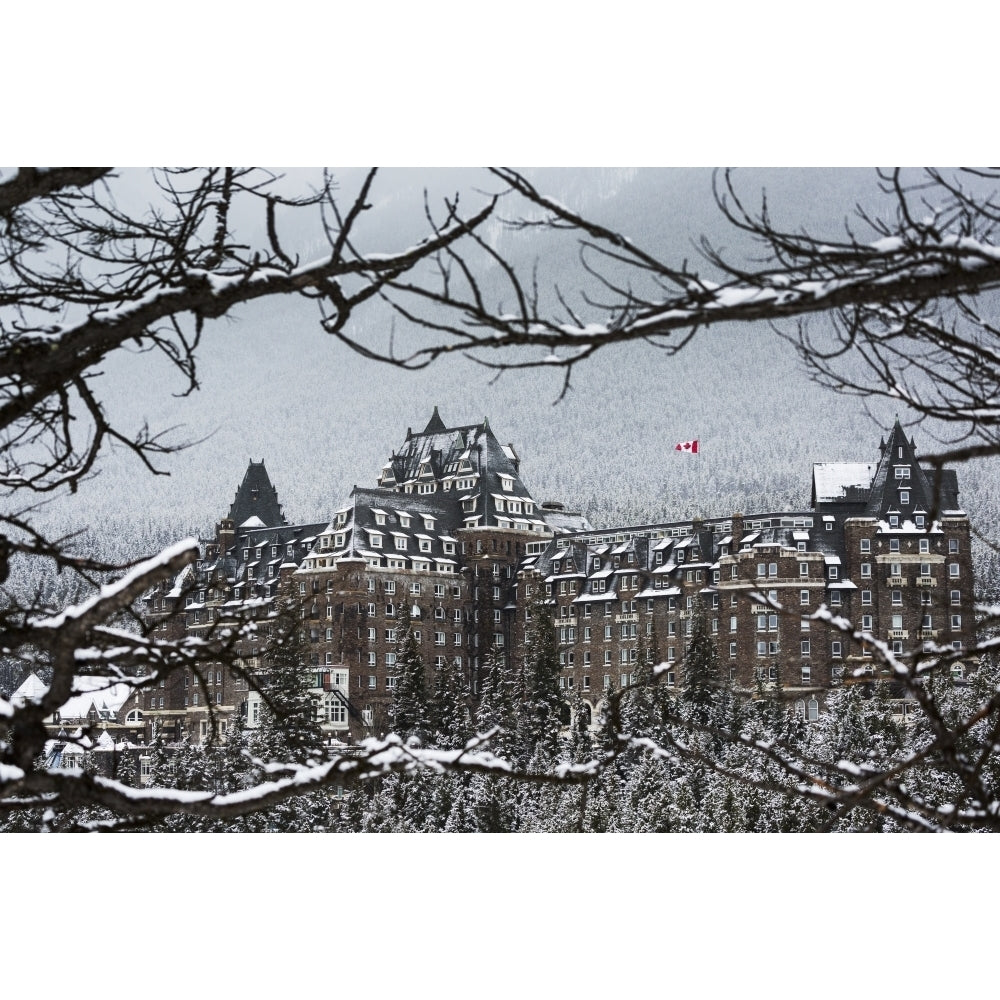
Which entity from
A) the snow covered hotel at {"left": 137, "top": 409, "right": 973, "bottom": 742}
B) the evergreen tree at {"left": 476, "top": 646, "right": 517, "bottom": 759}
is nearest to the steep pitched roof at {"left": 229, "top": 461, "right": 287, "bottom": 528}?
the snow covered hotel at {"left": 137, "top": 409, "right": 973, "bottom": 742}

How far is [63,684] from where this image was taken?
95.4 inches

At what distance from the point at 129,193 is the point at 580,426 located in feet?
19.2

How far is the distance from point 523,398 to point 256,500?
329 cm

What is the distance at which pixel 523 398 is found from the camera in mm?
15391

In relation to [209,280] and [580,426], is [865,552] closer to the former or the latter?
[580,426]

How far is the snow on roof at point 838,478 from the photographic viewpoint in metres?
19.7

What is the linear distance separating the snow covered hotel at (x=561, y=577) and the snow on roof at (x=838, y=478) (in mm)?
50

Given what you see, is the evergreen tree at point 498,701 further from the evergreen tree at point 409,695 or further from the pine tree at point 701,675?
the pine tree at point 701,675

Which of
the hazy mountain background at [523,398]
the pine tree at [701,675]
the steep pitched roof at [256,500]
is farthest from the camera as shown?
the pine tree at [701,675]

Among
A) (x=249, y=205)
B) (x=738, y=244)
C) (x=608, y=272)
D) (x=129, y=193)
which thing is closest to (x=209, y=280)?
(x=129, y=193)

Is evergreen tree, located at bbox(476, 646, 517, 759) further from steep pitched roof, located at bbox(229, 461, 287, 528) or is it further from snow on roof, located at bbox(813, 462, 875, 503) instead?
snow on roof, located at bbox(813, 462, 875, 503)

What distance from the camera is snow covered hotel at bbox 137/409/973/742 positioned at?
19062mm

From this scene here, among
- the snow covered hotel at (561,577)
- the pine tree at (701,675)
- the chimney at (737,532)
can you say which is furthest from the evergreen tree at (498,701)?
the chimney at (737,532)

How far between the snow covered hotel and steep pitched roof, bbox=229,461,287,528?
1382 mm
